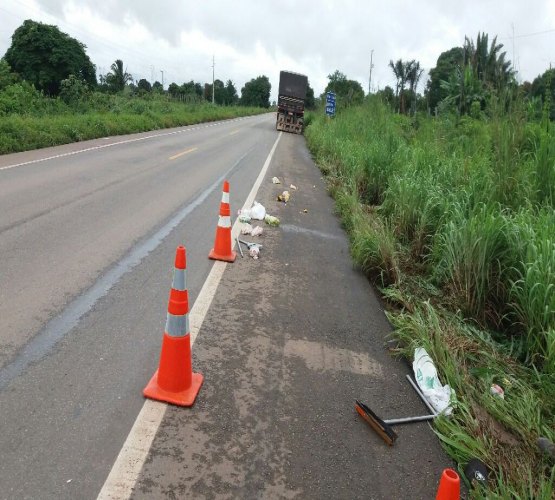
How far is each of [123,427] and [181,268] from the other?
0.98 meters

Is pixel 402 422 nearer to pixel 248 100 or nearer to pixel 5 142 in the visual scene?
pixel 5 142

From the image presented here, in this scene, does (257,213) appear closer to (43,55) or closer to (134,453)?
(134,453)

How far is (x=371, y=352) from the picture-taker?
3.95 metres

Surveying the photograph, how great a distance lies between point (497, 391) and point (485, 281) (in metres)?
1.43

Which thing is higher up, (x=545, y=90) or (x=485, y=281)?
(x=545, y=90)

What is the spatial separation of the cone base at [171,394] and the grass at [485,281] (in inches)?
61.2

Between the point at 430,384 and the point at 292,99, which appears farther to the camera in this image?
the point at 292,99

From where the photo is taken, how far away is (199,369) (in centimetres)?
335

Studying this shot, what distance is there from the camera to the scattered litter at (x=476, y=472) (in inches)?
97.7

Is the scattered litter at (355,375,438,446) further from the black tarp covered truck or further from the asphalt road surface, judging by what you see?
the black tarp covered truck

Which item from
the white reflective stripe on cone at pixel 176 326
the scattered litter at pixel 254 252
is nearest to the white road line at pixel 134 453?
the white reflective stripe on cone at pixel 176 326

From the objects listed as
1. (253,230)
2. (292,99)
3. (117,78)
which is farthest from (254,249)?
(117,78)

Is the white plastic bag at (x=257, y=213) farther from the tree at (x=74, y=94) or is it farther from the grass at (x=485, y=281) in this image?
the tree at (x=74, y=94)

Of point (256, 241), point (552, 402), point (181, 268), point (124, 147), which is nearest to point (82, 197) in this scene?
point (256, 241)
